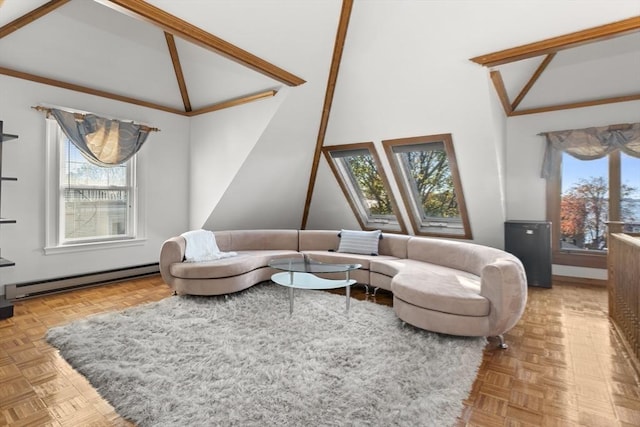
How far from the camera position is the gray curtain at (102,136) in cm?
369

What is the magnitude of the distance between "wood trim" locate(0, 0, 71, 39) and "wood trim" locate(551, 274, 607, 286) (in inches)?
258

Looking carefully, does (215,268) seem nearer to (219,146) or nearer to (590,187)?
(219,146)

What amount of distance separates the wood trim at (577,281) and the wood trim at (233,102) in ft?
14.8

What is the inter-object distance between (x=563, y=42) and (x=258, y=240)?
3.90m

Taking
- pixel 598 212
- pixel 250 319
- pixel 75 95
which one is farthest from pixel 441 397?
pixel 75 95

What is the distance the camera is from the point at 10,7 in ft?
8.93

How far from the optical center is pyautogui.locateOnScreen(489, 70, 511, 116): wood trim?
3.38m

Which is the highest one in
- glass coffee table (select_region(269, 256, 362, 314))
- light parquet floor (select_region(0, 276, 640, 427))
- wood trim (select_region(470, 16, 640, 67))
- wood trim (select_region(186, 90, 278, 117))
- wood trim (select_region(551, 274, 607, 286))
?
wood trim (select_region(186, 90, 278, 117))

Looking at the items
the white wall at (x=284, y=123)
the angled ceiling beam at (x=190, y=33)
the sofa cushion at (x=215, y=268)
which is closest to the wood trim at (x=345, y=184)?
the white wall at (x=284, y=123)

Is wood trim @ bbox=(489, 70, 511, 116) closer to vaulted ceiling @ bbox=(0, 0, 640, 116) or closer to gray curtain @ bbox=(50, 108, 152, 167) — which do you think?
vaulted ceiling @ bbox=(0, 0, 640, 116)

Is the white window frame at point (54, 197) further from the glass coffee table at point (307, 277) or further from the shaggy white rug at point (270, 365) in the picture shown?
the glass coffee table at point (307, 277)

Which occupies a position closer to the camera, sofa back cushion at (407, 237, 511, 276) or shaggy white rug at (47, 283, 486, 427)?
shaggy white rug at (47, 283, 486, 427)

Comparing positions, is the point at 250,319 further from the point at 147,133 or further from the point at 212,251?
the point at 147,133

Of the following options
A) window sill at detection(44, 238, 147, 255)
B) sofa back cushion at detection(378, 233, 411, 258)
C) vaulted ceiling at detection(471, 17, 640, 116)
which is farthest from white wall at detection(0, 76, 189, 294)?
vaulted ceiling at detection(471, 17, 640, 116)
